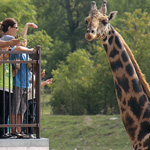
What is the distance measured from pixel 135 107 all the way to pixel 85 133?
35.2 ft

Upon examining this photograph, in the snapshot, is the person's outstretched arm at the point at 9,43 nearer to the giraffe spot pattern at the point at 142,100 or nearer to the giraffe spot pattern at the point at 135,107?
the giraffe spot pattern at the point at 135,107

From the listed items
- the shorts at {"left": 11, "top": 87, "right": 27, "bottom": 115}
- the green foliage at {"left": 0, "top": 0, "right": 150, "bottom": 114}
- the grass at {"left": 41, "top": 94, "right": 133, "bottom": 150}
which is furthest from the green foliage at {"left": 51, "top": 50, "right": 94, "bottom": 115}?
the shorts at {"left": 11, "top": 87, "right": 27, "bottom": 115}

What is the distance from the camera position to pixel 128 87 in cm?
789

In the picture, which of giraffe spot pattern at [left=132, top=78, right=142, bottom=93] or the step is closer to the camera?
the step

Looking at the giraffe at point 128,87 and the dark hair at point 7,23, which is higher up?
the dark hair at point 7,23

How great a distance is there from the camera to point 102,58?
24.1 metres

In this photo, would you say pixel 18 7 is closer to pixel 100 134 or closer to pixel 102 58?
pixel 102 58

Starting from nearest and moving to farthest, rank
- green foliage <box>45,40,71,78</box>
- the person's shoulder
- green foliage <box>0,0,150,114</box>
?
the person's shoulder
green foliage <box>0,0,150,114</box>
green foliage <box>45,40,71,78</box>

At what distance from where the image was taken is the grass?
16.8 meters

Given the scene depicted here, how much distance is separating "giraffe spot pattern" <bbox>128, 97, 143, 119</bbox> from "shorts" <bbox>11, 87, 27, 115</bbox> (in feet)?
5.24

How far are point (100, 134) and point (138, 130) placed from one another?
34.0 ft

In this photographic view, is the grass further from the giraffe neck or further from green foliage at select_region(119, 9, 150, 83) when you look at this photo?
the giraffe neck

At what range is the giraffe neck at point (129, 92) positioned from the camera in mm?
7863

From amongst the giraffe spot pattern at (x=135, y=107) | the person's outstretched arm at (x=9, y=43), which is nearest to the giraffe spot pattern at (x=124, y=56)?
the giraffe spot pattern at (x=135, y=107)
